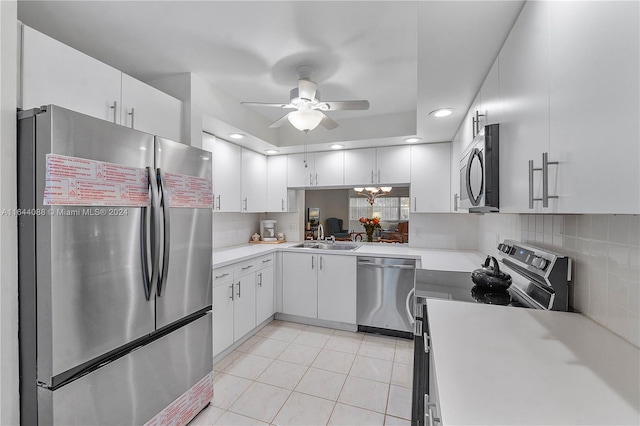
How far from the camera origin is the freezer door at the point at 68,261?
117 centimetres

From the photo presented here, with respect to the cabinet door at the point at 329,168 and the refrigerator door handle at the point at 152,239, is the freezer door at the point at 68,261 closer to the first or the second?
the refrigerator door handle at the point at 152,239

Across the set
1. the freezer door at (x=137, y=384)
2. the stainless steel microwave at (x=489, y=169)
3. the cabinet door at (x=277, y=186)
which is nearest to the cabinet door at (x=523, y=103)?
the stainless steel microwave at (x=489, y=169)

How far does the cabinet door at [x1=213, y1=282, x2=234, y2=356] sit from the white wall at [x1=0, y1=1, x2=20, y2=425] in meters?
1.28

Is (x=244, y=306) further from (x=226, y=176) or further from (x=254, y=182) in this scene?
(x=254, y=182)

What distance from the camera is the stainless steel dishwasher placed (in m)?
2.97

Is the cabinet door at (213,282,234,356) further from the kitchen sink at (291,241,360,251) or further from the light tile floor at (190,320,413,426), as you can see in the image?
the kitchen sink at (291,241,360,251)

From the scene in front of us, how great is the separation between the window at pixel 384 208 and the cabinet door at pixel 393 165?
0.95 ft

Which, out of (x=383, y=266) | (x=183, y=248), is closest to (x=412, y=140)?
(x=383, y=266)

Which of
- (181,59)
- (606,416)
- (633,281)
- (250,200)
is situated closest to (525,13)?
(633,281)

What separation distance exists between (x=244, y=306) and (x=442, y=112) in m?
2.47

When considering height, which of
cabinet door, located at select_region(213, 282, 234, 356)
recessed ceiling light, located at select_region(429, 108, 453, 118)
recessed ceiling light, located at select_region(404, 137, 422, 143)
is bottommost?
cabinet door, located at select_region(213, 282, 234, 356)

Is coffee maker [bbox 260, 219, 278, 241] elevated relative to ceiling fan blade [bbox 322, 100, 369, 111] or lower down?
lower down

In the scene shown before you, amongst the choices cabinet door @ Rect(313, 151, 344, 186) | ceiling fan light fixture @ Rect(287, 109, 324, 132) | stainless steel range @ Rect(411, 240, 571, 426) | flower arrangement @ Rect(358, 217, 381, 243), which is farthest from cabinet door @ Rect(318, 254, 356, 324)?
ceiling fan light fixture @ Rect(287, 109, 324, 132)

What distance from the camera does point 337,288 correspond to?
3186mm
